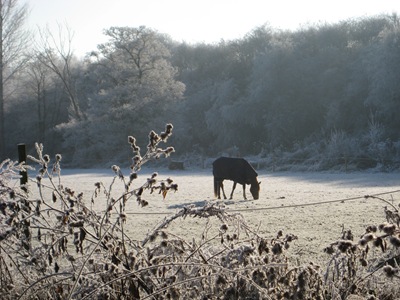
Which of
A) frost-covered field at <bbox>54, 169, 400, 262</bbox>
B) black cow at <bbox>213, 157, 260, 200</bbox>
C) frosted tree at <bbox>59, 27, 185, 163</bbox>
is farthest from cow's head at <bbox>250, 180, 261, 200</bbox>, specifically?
frosted tree at <bbox>59, 27, 185, 163</bbox>

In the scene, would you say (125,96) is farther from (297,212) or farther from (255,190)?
(297,212)

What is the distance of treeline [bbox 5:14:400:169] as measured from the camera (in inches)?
1091

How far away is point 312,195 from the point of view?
14617 mm

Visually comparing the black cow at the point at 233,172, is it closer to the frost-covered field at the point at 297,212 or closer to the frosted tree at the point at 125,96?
the frost-covered field at the point at 297,212

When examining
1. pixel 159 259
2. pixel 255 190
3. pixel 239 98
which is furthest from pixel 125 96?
pixel 159 259

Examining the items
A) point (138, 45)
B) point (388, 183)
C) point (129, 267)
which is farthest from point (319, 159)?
point (129, 267)

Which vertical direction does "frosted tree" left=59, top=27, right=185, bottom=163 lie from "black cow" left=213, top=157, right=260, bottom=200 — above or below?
above

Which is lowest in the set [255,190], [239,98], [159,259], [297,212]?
[297,212]

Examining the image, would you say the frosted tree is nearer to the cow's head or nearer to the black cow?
the black cow

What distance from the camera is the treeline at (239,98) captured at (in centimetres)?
2772

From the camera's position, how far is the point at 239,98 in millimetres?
34094

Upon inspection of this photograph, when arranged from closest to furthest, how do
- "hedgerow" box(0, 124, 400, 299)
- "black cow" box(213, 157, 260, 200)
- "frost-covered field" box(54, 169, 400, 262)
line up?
"hedgerow" box(0, 124, 400, 299) → "frost-covered field" box(54, 169, 400, 262) → "black cow" box(213, 157, 260, 200)

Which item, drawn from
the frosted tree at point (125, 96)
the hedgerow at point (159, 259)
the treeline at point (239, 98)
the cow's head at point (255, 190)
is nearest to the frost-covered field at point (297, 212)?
the cow's head at point (255, 190)

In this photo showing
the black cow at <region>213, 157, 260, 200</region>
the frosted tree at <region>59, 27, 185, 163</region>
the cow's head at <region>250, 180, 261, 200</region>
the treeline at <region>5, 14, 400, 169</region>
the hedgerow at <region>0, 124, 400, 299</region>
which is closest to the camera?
the hedgerow at <region>0, 124, 400, 299</region>
